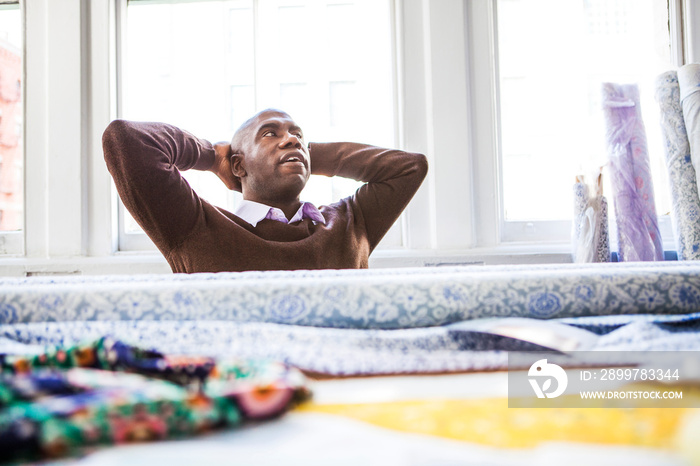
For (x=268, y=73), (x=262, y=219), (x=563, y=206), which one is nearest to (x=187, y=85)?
(x=268, y=73)

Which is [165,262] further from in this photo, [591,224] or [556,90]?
[556,90]

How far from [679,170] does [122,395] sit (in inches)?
70.4

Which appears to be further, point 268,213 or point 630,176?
point 630,176

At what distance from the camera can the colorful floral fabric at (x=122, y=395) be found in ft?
0.95

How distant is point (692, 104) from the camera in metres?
1.56

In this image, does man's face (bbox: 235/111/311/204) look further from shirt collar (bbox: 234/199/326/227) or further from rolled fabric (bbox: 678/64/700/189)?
rolled fabric (bbox: 678/64/700/189)

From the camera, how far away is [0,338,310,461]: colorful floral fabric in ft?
0.95

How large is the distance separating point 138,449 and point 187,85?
179 centimetres

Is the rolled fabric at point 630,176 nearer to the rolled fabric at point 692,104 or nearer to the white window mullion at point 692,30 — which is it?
the rolled fabric at point 692,104

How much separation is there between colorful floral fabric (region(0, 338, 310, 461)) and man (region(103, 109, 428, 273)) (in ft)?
2.80

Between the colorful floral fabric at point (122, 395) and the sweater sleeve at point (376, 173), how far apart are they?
114cm

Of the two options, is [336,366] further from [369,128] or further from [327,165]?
[369,128]

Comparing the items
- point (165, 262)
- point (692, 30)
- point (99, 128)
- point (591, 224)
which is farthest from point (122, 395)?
point (692, 30)

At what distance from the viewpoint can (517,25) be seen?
6.20ft
